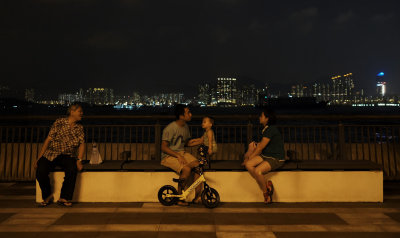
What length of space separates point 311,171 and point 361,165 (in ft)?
2.64

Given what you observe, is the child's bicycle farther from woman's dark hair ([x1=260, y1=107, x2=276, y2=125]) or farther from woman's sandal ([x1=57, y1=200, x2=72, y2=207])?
woman's sandal ([x1=57, y1=200, x2=72, y2=207])

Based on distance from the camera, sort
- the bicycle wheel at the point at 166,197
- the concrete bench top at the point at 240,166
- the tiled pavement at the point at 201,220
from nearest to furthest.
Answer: the tiled pavement at the point at 201,220 → the bicycle wheel at the point at 166,197 → the concrete bench top at the point at 240,166

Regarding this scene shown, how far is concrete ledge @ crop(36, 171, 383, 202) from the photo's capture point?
536 centimetres

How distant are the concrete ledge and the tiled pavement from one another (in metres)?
0.15

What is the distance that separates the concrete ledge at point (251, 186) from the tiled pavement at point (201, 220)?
0.15m

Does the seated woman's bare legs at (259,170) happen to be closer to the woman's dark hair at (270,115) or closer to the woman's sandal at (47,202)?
the woman's dark hair at (270,115)

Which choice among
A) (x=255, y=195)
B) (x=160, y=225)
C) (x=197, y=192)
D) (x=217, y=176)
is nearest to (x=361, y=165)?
(x=255, y=195)

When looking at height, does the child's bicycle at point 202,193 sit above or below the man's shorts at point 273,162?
below

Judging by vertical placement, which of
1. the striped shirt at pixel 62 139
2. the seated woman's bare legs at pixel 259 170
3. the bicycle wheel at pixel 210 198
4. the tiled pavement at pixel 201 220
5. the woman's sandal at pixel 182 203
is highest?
the striped shirt at pixel 62 139

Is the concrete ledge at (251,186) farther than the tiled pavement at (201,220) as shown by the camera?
Yes

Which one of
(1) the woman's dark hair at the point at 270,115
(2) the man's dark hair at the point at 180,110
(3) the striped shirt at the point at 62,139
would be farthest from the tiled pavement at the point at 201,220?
(2) the man's dark hair at the point at 180,110

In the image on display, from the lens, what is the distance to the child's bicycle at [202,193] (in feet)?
16.5

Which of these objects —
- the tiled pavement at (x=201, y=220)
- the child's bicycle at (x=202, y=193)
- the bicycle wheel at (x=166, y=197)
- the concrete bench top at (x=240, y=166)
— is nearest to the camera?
the tiled pavement at (x=201, y=220)

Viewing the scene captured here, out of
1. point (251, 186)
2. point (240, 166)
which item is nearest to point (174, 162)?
point (240, 166)
